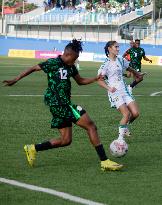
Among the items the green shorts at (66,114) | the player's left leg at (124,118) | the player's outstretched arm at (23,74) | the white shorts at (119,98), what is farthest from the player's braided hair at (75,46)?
the white shorts at (119,98)

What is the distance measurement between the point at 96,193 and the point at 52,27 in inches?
2860

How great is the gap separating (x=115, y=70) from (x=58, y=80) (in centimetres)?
340

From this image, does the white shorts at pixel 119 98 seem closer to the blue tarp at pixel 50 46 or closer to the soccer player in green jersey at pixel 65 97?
the soccer player in green jersey at pixel 65 97

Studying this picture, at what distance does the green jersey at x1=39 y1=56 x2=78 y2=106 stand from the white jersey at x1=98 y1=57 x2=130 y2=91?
10.4ft

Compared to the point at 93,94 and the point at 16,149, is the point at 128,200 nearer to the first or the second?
the point at 16,149

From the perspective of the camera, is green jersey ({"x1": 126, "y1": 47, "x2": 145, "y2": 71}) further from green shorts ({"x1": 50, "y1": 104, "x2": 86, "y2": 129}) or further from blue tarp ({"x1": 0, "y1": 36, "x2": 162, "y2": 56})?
blue tarp ({"x1": 0, "y1": 36, "x2": 162, "y2": 56})

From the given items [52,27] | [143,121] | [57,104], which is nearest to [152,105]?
[143,121]

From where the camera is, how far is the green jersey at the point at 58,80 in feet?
36.0

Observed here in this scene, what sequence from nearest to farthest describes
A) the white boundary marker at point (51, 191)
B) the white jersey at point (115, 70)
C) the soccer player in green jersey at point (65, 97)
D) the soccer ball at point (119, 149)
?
the white boundary marker at point (51, 191) → the soccer player in green jersey at point (65, 97) → the soccer ball at point (119, 149) → the white jersey at point (115, 70)

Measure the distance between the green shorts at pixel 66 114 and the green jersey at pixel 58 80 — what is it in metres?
0.07

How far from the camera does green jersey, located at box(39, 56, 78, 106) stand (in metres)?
11.0

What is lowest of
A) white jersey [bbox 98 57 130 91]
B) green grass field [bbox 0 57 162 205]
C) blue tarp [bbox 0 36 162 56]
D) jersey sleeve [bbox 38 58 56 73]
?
blue tarp [bbox 0 36 162 56]

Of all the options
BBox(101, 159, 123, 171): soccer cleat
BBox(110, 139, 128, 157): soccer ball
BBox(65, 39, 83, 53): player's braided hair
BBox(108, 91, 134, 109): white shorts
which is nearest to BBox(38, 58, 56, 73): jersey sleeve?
BBox(65, 39, 83, 53): player's braided hair

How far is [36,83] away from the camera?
1270 inches
